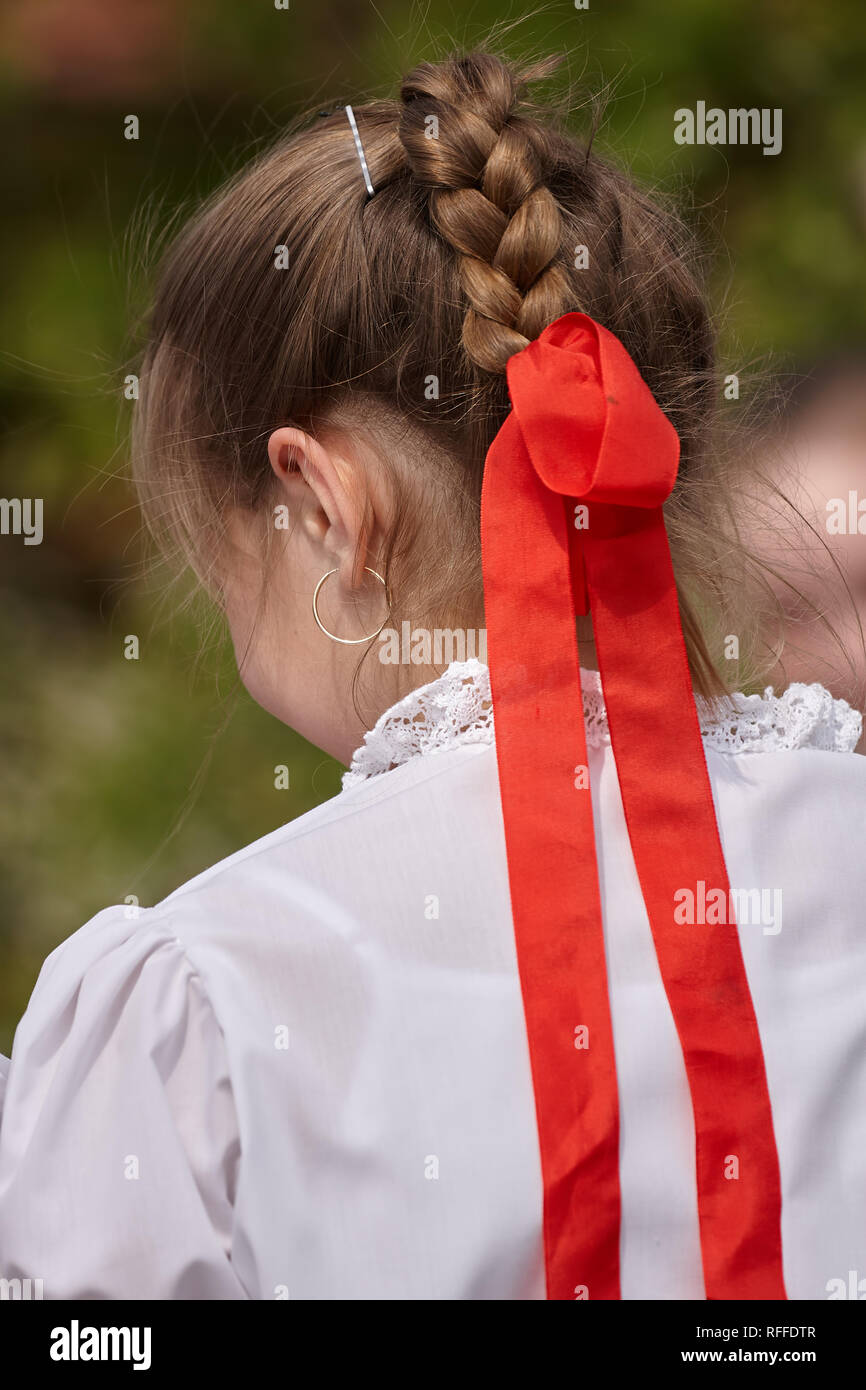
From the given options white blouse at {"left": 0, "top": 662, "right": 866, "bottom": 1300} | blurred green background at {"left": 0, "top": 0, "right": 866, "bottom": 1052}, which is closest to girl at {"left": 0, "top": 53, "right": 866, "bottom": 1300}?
white blouse at {"left": 0, "top": 662, "right": 866, "bottom": 1300}

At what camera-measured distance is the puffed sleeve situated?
1.90 ft

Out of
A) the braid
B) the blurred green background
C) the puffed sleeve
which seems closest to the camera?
the puffed sleeve

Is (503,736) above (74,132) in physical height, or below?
below

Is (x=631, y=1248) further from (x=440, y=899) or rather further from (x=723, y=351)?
(x=723, y=351)

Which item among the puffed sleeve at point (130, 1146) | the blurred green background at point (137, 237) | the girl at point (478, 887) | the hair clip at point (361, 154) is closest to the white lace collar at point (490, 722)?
the girl at point (478, 887)

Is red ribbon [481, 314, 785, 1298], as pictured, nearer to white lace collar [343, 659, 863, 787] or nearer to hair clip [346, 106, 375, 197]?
white lace collar [343, 659, 863, 787]

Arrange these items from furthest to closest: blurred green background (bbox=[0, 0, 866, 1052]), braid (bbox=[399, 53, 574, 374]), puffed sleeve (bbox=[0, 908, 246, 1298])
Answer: blurred green background (bbox=[0, 0, 866, 1052]) < braid (bbox=[399, 53, 574, 374]) < puffed sleeve (bbox=[0, 908, 246, 1298])

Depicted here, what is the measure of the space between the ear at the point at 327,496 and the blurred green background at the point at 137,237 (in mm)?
1093

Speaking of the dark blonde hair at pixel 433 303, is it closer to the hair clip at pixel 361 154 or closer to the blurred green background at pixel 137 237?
the hair clip at pixel 361 154

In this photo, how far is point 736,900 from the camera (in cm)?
64

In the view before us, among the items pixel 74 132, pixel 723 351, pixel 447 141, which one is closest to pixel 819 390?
pixel 723 351

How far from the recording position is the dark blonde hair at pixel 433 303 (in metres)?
0.70
